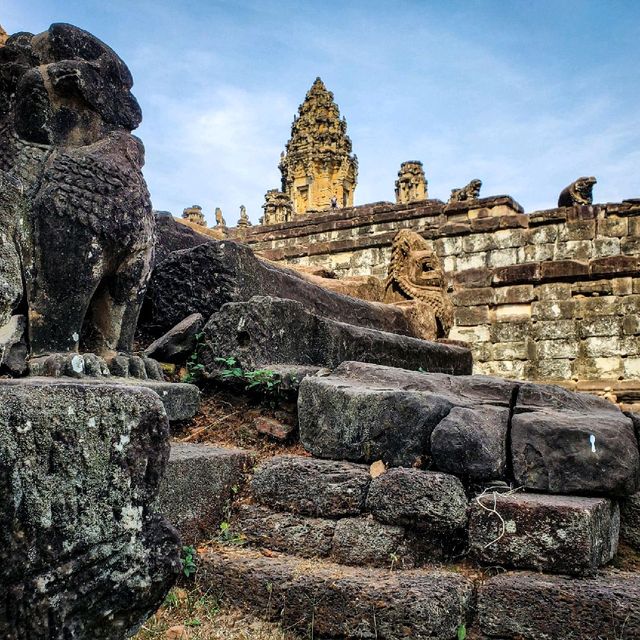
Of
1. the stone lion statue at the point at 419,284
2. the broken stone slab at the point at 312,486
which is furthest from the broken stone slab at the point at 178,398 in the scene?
the stone lion statue at the point at 419,284

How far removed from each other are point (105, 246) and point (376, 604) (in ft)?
6.60

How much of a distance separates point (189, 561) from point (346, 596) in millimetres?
740

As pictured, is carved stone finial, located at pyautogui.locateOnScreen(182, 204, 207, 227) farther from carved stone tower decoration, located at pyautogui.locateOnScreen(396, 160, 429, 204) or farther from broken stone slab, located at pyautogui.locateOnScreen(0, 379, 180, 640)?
broken stone slab, located at pyautogui.locateOnScreen(0, 379, 180, 640)

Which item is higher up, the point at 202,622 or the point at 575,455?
the point at 575,455

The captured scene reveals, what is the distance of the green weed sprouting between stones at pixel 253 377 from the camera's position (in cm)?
371

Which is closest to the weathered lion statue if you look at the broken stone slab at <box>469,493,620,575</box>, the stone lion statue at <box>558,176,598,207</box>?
the broken stone slab at <box>469,493,620,575</box>

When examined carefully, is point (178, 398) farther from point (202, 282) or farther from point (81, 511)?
point (81, 511)

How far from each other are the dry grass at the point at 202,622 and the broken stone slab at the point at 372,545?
0.42 metres

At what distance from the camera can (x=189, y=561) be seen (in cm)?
293

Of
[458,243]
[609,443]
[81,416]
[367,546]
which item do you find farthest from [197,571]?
[458,243]

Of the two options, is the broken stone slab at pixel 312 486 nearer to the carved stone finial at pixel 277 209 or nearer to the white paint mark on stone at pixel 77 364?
the white paint mark on stone at pixel 77 364

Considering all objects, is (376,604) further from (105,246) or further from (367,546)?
(105,246)

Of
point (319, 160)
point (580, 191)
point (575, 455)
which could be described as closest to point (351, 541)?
point (575, 455)

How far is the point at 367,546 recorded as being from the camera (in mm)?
2934
